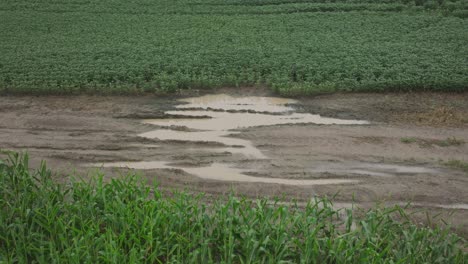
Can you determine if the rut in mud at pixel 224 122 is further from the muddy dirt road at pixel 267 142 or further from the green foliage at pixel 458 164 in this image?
the green foliage at pixel 458 164

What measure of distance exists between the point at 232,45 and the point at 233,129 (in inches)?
195

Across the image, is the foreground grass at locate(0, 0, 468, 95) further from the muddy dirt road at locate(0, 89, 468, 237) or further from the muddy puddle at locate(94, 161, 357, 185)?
the muddy puddle at locate(94, 161, 357, 185)

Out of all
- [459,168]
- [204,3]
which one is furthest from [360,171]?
[204,3]

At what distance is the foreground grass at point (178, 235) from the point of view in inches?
225

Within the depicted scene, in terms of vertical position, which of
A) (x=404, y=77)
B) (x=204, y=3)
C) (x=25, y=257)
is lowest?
(x=25, y=257)

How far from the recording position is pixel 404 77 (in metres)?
12.6

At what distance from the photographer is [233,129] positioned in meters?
10.8

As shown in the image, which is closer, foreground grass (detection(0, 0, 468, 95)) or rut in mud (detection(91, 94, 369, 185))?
rut in mud (detection(91, 94, 369, 185))

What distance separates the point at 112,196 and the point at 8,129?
497 cm

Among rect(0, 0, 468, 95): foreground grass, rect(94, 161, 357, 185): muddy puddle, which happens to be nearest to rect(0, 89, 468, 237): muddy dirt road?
rect(94, 161, 357, 185): muddy puddle

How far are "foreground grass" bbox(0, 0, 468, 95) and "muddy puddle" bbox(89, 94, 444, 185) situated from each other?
73 centimetres

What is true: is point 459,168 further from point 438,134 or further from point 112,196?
point 112,196

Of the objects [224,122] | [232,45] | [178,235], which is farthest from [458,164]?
[232,45]

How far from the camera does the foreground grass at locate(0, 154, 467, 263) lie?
5711 millimetres
